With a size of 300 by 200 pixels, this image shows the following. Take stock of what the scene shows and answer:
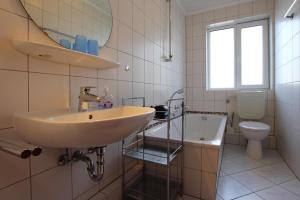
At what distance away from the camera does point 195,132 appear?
2879mm

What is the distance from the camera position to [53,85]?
0.92m

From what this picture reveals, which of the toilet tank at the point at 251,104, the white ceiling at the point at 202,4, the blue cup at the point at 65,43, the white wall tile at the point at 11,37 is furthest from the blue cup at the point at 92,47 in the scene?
the toilet tank at the point at 251,104

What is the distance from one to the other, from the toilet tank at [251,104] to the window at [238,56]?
0.29 m

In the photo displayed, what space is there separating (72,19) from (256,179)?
7.33ft

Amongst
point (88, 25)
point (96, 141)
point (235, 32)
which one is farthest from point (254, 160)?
point (88, 25)

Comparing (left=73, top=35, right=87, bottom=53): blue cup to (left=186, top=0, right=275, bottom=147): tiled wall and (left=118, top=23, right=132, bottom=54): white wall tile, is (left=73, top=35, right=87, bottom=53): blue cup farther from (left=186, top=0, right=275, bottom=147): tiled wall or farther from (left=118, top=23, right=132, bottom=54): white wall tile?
(left=186, top=0, right=275, bottom=147): tiled wall

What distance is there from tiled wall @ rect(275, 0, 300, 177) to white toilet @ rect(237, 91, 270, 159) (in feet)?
0.74

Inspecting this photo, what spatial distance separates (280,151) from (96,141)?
282 cm

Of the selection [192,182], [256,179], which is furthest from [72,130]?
[256,179]

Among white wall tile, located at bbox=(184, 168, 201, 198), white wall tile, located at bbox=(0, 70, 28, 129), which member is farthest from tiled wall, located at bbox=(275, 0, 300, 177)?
white wall tile, located at bbox=(0, 70, 28, 129)

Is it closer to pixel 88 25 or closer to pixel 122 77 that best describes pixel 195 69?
pixel 122 77

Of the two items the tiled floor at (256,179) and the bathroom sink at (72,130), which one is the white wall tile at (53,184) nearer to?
the bathroom sink at (72,130)

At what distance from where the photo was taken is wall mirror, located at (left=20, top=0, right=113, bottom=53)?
2.85 feet

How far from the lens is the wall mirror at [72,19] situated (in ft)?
2.85
